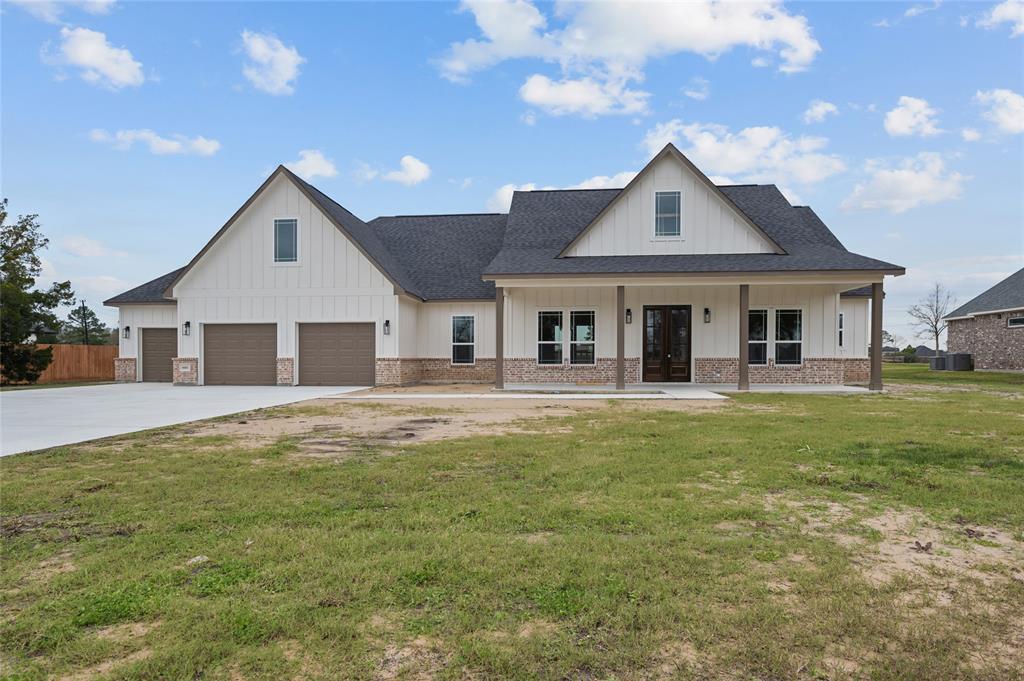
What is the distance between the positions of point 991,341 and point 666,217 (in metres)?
24.9

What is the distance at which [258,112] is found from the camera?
21.4 m

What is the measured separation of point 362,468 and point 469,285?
15355 millimetres

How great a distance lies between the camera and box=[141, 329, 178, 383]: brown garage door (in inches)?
848

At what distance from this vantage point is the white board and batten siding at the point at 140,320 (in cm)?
2139

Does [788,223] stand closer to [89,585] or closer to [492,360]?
[492,360]

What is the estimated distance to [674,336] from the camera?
18516 millimetres

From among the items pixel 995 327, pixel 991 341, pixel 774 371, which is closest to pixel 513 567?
pixel 774 371

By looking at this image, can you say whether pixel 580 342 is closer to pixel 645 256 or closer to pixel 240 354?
pixel 645 256

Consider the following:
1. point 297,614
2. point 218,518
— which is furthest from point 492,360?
point 297,614

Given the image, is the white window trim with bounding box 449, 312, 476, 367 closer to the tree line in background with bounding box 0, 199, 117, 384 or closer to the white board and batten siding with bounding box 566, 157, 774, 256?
the white board and batten siding with bounding box 566, 157, 774, 256

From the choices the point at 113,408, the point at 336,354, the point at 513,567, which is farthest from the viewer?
the point at 336,354

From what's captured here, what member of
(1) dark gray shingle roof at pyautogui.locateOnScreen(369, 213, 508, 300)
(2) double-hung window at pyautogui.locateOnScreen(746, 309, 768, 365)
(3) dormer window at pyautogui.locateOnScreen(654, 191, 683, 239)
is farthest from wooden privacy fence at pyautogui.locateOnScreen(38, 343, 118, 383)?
Result: (2) double-hung window at pyautogui.locateOnScreen(746, 309, 768, 365)

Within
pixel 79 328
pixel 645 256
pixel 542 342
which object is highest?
pixel 645 256

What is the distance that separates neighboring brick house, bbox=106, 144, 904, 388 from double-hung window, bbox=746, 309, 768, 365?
4 cm
